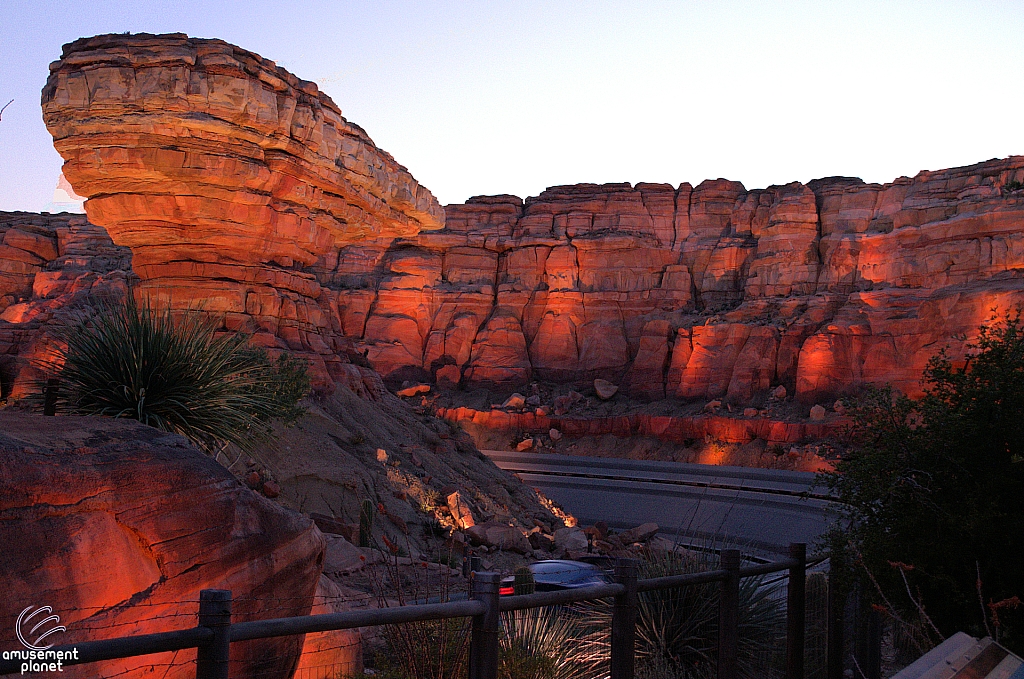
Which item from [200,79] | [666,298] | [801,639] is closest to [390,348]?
[666,298]

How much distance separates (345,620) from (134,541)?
1931mm

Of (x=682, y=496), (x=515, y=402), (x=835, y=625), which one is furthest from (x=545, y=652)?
(x=515, y=402)

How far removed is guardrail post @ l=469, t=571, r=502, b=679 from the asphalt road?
15511 mm

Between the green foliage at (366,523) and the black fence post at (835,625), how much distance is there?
23.8 ft

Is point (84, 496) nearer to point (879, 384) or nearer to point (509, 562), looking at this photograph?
point (509, 562)

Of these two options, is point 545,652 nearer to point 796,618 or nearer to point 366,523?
point 796,618

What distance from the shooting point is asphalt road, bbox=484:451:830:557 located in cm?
2216

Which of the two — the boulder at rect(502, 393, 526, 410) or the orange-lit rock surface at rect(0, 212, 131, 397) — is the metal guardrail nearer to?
the orange-lit rock surface at rect(0, 212, 131, 397)

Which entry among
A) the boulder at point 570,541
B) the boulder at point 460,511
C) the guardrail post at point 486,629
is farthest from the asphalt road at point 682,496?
the guardrail post at point 486,629

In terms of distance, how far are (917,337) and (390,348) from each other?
96.6 feet

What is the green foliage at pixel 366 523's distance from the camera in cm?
1321

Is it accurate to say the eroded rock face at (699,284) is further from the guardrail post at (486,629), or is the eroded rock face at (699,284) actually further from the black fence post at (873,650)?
the guardrail post at (486,629)

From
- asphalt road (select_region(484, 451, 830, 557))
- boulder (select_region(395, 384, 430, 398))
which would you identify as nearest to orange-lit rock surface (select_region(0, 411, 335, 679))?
asphalt road (select_region(484, 451, 830, 557))

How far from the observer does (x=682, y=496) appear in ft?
87.5
